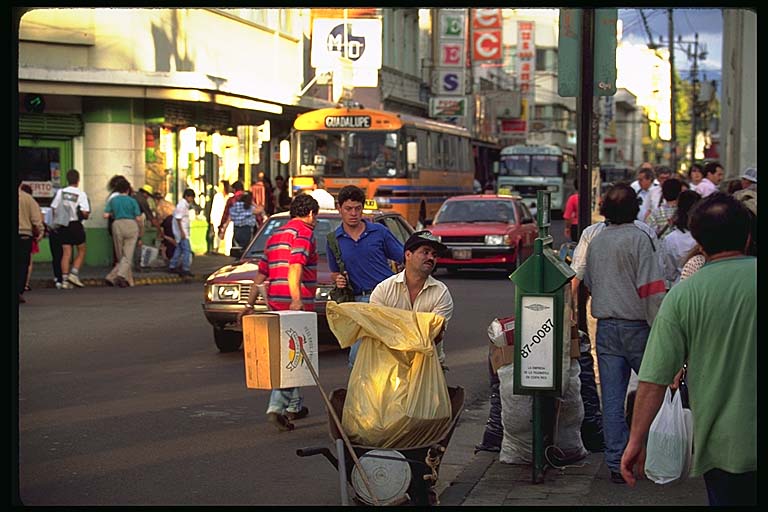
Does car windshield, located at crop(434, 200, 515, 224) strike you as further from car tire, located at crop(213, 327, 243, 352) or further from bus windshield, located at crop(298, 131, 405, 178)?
car tire, located at crop(213, 327, 243, 352)

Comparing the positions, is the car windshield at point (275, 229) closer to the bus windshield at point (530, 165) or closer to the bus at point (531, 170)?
the bus at point (531, 170)

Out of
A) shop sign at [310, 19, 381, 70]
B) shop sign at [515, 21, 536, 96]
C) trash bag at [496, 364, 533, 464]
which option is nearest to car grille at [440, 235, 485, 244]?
shop sign at [310, 19, 381, 70]

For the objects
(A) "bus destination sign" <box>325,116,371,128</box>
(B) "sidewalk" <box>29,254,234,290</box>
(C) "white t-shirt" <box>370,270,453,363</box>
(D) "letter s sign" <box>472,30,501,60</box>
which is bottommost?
(B) "sidewalk" <box>29,254,234,290</box>

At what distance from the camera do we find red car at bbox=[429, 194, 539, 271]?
78.3 ft

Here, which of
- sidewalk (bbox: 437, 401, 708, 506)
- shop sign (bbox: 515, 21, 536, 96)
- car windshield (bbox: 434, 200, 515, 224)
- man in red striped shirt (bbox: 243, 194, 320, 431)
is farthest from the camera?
shop sign (bbox: 515, 21, 536, 96)

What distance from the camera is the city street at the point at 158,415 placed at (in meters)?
7.88

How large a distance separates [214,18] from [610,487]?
24.4 m

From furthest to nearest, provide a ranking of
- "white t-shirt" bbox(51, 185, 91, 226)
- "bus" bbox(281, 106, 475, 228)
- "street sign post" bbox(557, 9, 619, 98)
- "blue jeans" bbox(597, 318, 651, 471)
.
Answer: "bus" bbox(281, 106, 475, 228)
"white t-shirt" bbox(51, 185, 91, 226)
"street sign post" bbox(557, 9, 619, 98)
"blue jeans" bbox(597, 318, 651, 471)

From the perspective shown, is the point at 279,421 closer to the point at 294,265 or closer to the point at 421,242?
the point at 294,265

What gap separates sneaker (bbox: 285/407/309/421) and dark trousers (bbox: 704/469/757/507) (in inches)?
206

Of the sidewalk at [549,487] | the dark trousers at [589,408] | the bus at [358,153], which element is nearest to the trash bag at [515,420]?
the sidewalk at [549,487]

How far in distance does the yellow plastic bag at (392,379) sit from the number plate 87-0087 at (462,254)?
55.3 feet

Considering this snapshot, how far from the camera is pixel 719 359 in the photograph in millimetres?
4871

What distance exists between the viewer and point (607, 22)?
34.0 ft
